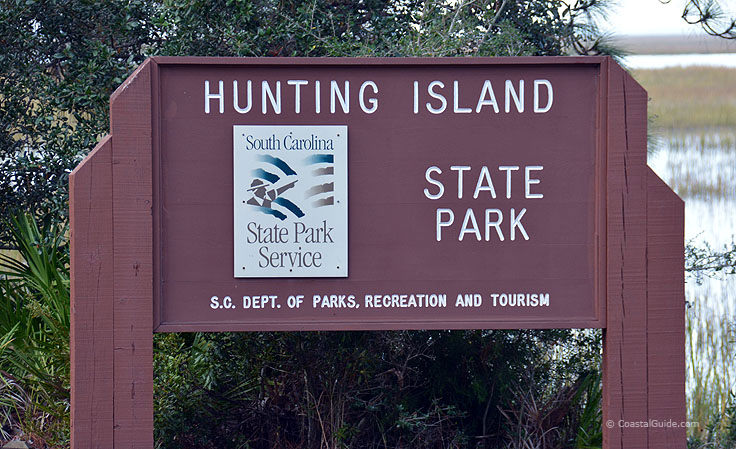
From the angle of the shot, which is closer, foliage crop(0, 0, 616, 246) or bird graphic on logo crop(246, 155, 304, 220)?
bird graphic on logo crop(246, 155, 304, 220)

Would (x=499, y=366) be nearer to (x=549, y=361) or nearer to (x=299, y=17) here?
Answer: (x=549, y=361)

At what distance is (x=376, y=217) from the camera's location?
3.31 meters

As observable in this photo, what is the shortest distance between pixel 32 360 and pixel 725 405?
14.2 ft

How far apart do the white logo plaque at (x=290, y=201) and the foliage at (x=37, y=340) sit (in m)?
1.93

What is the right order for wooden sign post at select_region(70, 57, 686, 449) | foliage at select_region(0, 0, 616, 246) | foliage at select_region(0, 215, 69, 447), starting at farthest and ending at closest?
foliage at select_region(0, 0, 616, 246) < foliage at select_region(0, 215, 69, 447) < wooden sign post at select_region(70, 57, 686, 449)

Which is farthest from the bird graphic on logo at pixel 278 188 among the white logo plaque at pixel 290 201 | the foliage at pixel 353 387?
the foliage at pixel 353 387

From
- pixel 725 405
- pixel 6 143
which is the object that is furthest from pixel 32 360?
pixel 725 405

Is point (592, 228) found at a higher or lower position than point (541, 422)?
higher

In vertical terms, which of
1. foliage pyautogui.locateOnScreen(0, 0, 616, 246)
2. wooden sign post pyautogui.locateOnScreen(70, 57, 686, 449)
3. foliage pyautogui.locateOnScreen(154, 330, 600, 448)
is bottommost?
foliage pyautogui.locateOnScreen(154, 330, 600, 448)

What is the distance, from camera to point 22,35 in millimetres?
5180

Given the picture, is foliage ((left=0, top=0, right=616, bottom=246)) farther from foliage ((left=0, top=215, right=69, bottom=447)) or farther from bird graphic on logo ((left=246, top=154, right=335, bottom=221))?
bird graphic on logo ((left=246, top=154, right=335, bottom=221))

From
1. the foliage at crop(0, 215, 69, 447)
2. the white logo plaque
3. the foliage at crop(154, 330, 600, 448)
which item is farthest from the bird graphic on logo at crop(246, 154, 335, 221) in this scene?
the foliage at crop(0, 215, 69, 447)

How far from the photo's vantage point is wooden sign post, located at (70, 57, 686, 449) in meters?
3.24

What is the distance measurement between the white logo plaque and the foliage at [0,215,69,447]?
1.93 meters
